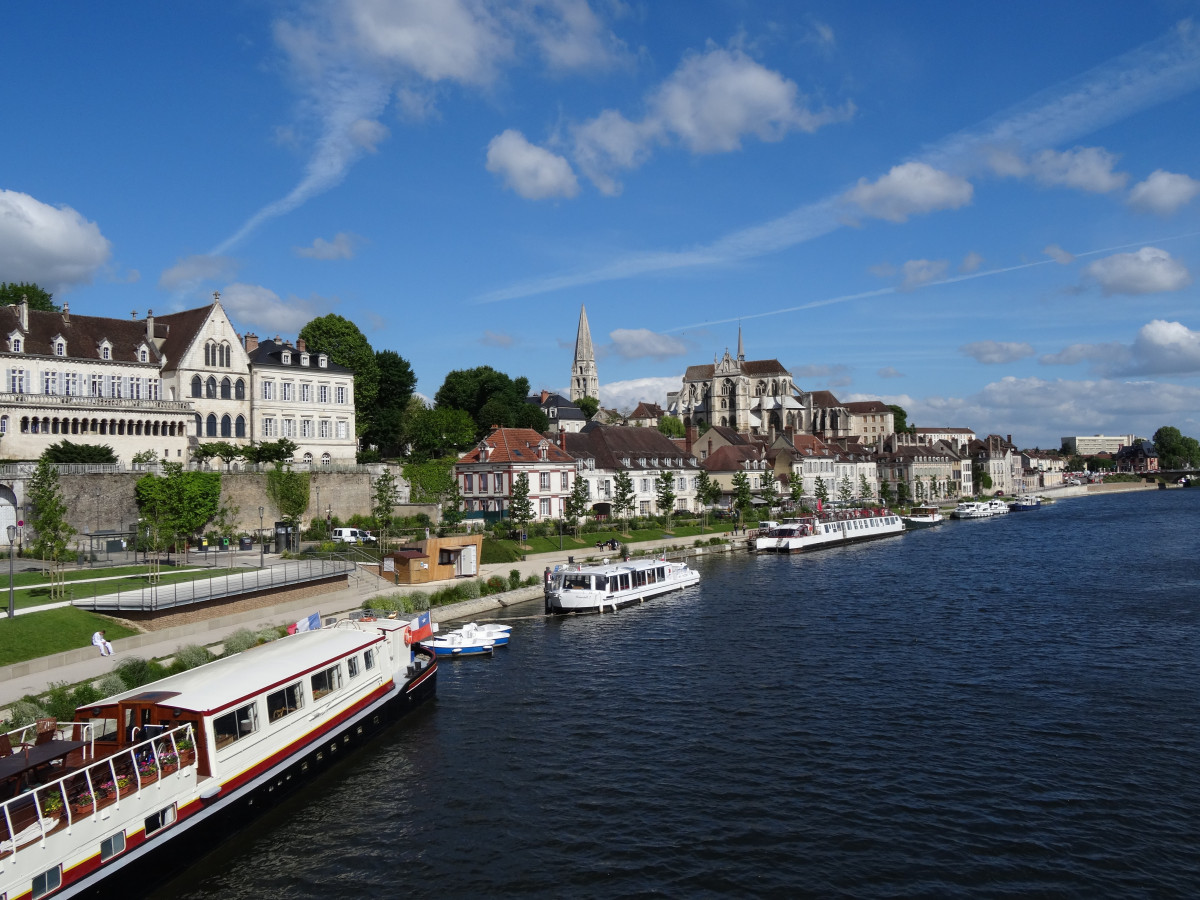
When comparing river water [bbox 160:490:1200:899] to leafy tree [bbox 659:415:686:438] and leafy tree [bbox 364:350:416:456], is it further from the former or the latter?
leafy tree [bbox 659:415:686:438]

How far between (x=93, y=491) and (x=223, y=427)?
61.8 feet

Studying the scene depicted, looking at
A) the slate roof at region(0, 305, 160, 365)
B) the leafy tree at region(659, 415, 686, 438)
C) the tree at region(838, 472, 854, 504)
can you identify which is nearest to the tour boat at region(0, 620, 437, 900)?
the slate roof at region(0, 305, 160, 365)

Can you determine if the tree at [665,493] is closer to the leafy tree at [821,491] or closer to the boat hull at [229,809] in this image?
the leafy tree at [821,491]

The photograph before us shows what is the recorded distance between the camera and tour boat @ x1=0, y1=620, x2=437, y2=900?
1762 cm

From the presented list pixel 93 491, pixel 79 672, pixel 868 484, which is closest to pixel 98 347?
pixel 93 491

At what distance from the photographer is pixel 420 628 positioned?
38.3 m

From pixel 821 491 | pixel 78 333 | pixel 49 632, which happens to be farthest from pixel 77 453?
pixel 821 491

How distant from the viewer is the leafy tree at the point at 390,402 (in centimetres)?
10212

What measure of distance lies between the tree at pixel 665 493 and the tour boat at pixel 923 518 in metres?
47.8

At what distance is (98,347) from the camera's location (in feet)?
229

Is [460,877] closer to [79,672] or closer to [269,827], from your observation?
[269,827]

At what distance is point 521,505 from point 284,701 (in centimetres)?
4766

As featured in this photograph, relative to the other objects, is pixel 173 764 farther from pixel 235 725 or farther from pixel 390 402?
pixel 390 402

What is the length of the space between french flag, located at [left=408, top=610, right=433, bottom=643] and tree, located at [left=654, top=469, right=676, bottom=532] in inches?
2072
